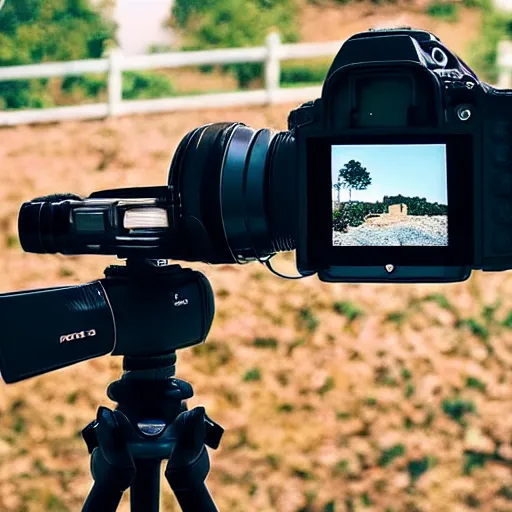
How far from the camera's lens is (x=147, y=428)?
135 cm

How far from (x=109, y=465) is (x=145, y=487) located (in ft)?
0.24

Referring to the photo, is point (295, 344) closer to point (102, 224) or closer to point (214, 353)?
point (214, 353)

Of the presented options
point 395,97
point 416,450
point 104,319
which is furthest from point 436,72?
point 416,450

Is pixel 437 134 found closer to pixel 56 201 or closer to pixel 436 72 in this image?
pixel 436 72

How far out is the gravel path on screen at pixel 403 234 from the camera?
46.9 inches

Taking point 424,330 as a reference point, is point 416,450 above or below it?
below

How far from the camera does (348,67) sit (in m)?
1.18

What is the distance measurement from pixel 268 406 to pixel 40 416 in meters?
0.73

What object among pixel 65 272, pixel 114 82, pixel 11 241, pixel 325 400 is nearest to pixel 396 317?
pixel 325 400

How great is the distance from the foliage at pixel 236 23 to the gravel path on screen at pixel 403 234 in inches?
146

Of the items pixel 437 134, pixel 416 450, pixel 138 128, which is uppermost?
pixel 437 134

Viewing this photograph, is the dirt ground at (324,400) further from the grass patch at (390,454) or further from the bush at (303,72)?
the bush at (303,72)

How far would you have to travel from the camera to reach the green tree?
3.89 ft

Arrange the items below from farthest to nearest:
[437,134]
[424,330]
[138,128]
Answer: [138,128] → [424,330] → [437,134]
